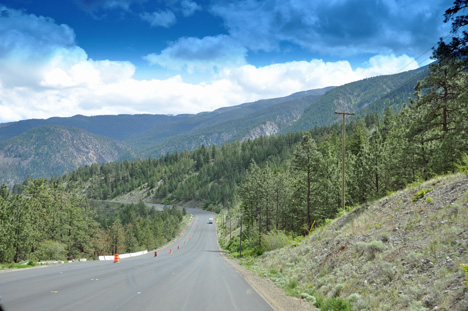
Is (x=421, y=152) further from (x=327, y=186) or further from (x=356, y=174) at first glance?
(x=327, y=186)

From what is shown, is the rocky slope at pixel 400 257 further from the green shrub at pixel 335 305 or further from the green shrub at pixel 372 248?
the green shrub at pixel 335 305

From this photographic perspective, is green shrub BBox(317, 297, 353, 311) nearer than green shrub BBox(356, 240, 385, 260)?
Yes

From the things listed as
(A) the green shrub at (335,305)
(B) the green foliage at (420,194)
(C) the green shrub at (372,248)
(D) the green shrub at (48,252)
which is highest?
(B) the green foliage at (420,194)

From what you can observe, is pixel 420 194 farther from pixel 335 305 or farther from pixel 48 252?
pixel 48 252

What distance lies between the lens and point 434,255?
1137cm

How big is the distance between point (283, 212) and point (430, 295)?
5056cm

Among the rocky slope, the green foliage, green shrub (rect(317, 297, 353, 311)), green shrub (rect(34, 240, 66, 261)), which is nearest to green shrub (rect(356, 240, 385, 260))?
the rocky slope

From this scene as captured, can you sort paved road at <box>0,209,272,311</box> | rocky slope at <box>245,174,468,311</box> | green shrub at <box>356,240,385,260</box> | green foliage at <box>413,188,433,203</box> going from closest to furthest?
rocky slope at <box>245,174,468,311</box> → paved road at <box>0,209,272,311</box> → green shrub at <box>356,240,385,260</box> → green foliage at <box>413,188,433,203</box>

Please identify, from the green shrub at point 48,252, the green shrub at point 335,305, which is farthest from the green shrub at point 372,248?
the green shrub at point 48,252

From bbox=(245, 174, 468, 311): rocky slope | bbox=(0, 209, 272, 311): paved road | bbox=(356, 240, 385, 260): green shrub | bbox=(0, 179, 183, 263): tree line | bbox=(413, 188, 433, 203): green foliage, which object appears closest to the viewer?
bbox=(245, 174, 468, 311): rocky slope

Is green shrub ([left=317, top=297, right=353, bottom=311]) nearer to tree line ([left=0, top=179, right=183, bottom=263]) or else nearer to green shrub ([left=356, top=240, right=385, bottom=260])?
green shrub ([left=356, top=240, right=385, bottom=260])

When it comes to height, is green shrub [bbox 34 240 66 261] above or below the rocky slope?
below

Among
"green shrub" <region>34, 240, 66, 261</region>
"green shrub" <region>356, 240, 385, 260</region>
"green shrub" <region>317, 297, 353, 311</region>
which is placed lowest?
"green shrub" <region>34, 240, 66, 261</region>

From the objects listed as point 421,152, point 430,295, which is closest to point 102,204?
point 421,152
